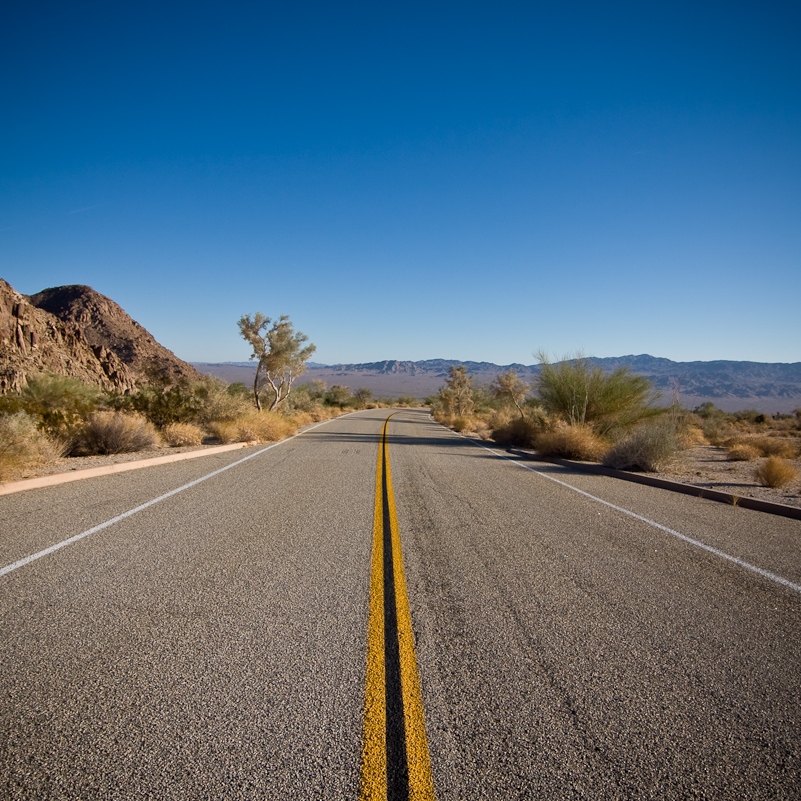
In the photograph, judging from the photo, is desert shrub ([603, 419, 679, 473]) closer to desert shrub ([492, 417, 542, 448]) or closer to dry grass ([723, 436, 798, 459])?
desert shrub ([492, 417, 542, 448])

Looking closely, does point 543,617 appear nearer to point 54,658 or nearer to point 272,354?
point 54,658

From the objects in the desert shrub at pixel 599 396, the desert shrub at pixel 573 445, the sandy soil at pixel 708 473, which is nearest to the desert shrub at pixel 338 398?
the desert shrub at pixel 599 396

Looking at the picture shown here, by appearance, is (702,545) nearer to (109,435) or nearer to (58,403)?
(109,435)

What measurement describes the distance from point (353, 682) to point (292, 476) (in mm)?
8137

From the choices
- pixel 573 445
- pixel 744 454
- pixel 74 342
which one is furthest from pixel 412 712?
pixel 74 342

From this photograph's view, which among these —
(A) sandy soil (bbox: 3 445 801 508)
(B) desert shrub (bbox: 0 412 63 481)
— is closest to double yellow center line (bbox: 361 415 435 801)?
(B) desert shrub (bbox: 0 412 63 481)

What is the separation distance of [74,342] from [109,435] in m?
29.4

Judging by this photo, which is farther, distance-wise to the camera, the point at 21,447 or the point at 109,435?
the point at 109,435

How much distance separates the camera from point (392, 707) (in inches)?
110

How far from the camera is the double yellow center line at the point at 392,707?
2268 mm

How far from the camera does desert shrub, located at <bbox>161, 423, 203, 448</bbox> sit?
16.7 m

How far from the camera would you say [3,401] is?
1326 cm

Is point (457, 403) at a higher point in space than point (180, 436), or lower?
higher

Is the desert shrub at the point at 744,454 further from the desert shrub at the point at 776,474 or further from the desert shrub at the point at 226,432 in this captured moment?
the desert shrub at the point at 226,432
